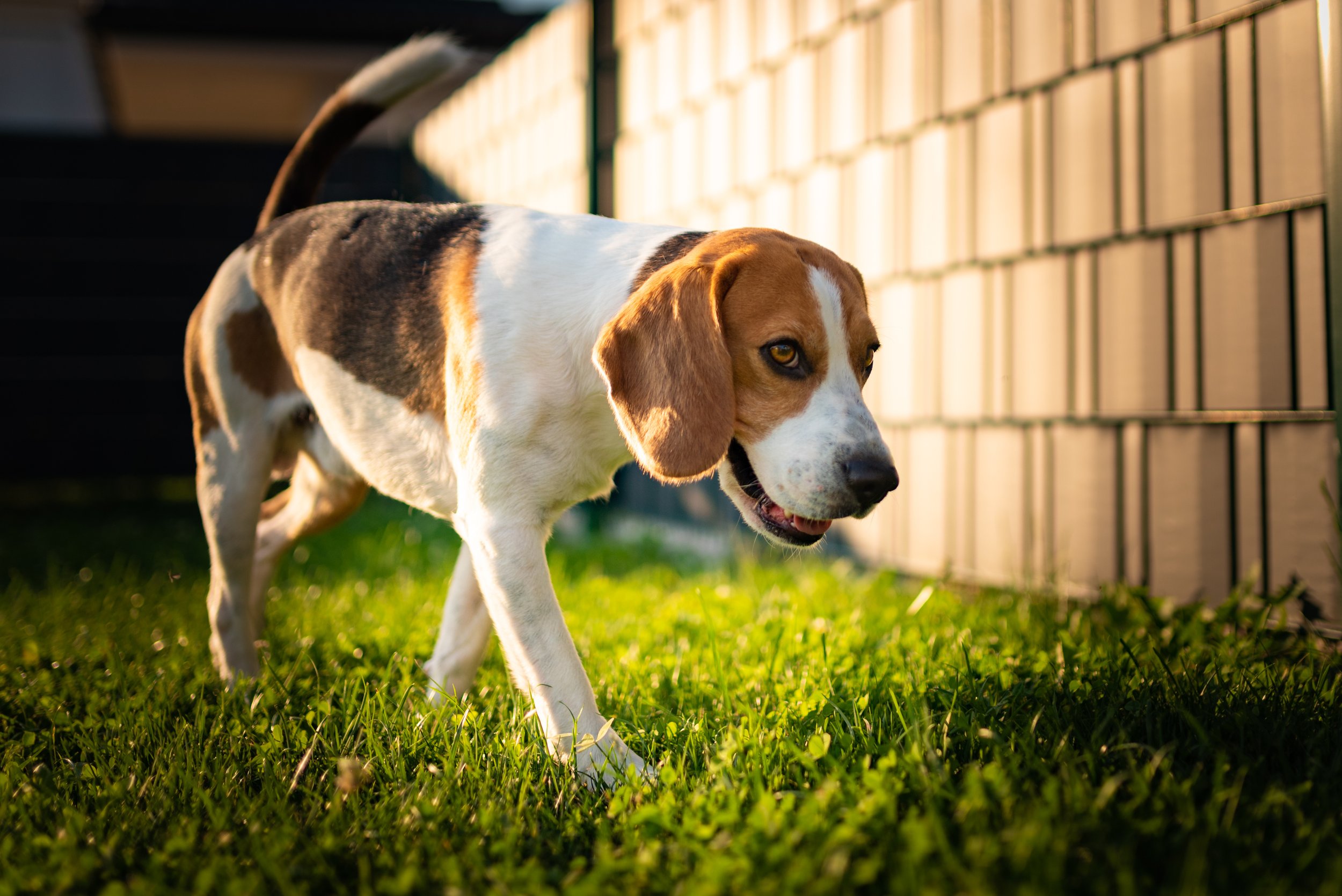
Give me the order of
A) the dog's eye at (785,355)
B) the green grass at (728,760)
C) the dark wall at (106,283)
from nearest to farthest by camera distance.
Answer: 1. the green grass at (728,760)
2. the dog's eye at (785,355)
3. the dark wall at (106,283)

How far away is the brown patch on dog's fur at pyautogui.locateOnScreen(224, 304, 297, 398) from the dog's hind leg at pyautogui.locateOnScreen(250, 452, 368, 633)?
26 centimetres

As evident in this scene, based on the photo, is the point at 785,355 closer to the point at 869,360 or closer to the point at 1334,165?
the point at 869,360

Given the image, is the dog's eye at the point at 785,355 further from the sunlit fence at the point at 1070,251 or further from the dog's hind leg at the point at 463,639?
the sunlit fence at the point at 1070,251

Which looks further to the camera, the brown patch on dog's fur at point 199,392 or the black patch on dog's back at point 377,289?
the brown patch on dog's fur at point 199,392

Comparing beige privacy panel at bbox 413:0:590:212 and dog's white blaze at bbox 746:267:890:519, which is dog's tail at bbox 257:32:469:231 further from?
beige privacy panel at bbox 413:0:590:212

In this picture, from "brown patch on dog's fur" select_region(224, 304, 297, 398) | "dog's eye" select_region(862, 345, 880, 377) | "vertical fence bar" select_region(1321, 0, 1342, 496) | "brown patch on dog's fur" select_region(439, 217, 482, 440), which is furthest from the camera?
"brown patch on dog's fur" select_region(224, 304, 297, 398)

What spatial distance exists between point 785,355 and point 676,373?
0.24 meters

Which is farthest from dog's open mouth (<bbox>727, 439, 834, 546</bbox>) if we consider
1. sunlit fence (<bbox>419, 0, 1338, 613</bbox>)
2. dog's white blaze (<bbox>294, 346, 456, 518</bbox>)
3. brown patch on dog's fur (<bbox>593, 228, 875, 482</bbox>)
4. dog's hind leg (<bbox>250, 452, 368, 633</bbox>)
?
sunlit fence (<bbox>419, 0, 1338, 613</bbox>)

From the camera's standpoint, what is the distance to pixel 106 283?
9539 millimetres

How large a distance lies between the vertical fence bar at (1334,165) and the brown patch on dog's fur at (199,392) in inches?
123

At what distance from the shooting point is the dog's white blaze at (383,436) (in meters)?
2.73

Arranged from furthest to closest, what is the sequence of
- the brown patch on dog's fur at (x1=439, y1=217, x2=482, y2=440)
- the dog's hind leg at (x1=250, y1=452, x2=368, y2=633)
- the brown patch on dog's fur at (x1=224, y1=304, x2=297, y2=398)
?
the dog's hind leg at (x1=250, y1=452, x2=368, y2=633) → the brown patch on dog's fur at (x1=224, y1=304, x2=297, y2=398) → the brown patch on dog's fur at (x1=439, y1=217, x2=482, y2=440)

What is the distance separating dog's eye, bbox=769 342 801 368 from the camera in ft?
7.28

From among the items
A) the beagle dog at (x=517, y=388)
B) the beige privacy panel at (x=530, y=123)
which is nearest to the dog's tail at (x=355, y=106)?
the beagle dog at (x=517, y=388)
